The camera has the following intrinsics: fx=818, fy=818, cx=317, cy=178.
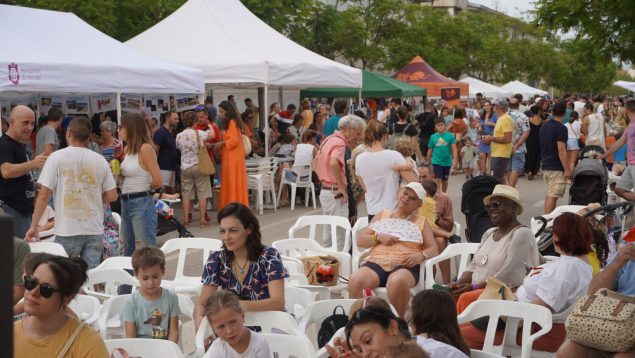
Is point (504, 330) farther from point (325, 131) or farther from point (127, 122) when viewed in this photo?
point (325, 131)

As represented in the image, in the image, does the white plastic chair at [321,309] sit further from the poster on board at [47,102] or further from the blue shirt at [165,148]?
the poster on board at [47,102]

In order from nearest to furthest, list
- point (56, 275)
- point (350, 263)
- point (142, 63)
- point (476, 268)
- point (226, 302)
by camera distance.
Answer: point (56, 275) < point (226, 302) < point (476, 268) < point (350, 263) < point (142, 63)

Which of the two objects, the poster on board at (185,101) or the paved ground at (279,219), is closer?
the paved ground at (279,219)

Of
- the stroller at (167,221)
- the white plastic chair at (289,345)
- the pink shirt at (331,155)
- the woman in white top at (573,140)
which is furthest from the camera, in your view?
the woman in white top at (573,140)

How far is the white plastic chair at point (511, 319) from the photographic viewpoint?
461 cm

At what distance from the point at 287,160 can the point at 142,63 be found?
391 centimetres

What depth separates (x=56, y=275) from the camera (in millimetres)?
3539

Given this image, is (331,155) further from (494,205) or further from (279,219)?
(279,219)

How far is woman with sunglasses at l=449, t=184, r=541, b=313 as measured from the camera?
19.2 feet

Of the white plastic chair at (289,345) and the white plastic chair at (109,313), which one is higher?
the white plastic chair at (289,345)

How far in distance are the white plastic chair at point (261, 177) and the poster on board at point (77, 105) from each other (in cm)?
341

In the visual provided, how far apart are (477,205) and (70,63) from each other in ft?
17.5

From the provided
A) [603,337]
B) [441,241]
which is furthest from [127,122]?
[603,337]

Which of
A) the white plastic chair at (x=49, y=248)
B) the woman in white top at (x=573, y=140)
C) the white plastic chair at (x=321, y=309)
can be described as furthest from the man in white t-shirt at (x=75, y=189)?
the woman in white top at (x=573, y=140)
